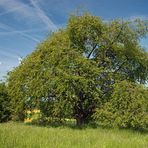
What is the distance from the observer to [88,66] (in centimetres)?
2459

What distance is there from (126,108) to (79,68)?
391 centimetres

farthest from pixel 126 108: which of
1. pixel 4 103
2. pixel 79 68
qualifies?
pixel 4 103

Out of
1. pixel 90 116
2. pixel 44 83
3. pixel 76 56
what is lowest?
pixel 90 116

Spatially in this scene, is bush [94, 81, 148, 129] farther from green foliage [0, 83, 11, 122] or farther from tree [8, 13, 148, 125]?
green foliage [0, 83, 11, 122]

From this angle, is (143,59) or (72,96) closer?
(72,96)

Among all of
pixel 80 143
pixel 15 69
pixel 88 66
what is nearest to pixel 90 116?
pixel 88 66

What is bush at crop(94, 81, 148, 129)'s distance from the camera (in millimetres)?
22797

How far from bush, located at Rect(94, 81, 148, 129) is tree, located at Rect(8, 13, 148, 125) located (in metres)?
1.28

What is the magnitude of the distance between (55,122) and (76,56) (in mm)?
5019

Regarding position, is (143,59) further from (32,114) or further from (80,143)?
(80,143)

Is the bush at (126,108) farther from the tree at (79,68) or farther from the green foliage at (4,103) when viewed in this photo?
the green foliage at (4,103)

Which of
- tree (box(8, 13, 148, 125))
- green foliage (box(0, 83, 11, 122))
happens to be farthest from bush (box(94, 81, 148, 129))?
green foliage (box(0, 83, 11, 122))

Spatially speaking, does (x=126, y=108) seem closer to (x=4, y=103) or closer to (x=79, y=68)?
(x=79, y=68)

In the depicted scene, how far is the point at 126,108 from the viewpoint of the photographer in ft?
77.2
